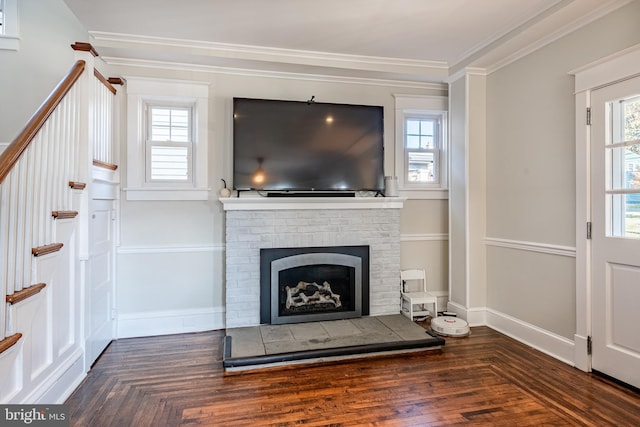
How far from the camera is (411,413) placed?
84.4 inches

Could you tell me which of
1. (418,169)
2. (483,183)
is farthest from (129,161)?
(483,183)

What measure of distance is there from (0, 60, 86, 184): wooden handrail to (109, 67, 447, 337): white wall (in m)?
1.13

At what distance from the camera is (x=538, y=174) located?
310 cm

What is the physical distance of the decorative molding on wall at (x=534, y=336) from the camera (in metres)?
2.82

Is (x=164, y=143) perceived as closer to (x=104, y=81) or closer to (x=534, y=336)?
(x=104, y=81)

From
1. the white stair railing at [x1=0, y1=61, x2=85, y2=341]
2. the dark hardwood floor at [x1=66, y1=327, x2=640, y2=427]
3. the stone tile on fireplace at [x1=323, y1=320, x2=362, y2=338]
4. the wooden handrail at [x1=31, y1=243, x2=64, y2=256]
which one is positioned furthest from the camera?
the stone tile on fireplace at [x1=323, y1=320, x2=362, y2=338]

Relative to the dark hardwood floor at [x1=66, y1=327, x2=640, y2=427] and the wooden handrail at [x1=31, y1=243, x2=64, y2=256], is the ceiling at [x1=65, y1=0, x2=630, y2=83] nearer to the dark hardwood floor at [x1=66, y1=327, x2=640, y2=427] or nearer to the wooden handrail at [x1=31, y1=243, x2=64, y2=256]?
the wooden handrail at [x1=31, y1=243, x2=64, y2=256]

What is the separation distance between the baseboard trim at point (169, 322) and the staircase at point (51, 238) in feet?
2.58

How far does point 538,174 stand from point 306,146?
Result: 2179 millimetres

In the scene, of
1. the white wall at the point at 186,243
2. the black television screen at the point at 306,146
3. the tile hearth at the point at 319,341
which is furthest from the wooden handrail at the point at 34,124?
the tile hearth at the point at 319,341

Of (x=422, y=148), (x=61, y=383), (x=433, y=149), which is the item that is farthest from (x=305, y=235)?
(x=61, y=383)

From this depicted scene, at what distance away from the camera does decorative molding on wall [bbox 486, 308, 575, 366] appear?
9.27ft

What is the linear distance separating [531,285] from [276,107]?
298cm

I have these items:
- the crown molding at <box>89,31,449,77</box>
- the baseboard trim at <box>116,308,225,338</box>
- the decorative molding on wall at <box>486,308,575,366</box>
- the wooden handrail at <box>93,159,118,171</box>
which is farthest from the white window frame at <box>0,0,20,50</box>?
the decorative molding on wall at <box>486,308,575,366</box>
